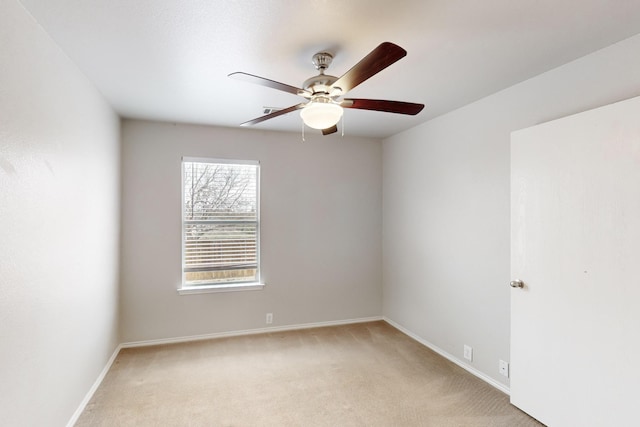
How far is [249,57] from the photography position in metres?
2.07

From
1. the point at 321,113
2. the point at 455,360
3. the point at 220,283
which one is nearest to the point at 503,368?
the point at 455,360

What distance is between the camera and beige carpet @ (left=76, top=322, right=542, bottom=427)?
229 centimetres

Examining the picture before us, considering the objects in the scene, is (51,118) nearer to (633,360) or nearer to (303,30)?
(303,30)

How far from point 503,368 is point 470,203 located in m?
1.40

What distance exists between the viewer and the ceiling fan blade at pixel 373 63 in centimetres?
138

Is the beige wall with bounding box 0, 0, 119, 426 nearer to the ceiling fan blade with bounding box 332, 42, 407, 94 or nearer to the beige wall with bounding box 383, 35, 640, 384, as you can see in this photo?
the ceiling fan blade with bounding box 332, 42, 407, 94

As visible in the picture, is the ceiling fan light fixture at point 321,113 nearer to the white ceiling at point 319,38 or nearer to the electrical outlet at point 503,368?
the white ceiling at point 319,38

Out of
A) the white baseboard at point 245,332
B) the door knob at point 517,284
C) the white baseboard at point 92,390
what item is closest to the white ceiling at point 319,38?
the door knob at point 517,284

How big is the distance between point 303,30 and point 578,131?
1.80 metres

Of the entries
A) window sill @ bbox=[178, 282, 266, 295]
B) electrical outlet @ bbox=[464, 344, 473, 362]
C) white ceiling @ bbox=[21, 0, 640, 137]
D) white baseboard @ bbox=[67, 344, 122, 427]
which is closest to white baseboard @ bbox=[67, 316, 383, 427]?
white baseboard @ bbox=[67, 344, 122, 427]

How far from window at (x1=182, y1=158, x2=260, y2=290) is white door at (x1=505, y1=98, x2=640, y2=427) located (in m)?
2.76

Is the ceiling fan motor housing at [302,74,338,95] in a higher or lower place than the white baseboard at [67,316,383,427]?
higher

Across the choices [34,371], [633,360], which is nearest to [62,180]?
[34,371]

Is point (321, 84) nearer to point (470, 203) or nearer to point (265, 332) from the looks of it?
point (470, 203)
